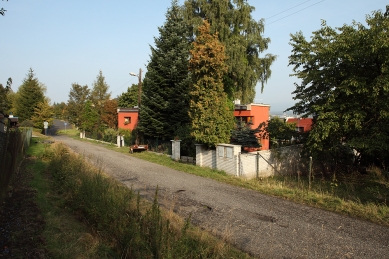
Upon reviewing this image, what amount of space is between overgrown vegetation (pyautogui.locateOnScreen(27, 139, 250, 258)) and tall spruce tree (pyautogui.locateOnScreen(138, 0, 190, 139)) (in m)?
15.8

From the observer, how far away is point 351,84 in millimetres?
11711

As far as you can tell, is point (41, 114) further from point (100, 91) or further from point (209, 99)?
point (209, 99)

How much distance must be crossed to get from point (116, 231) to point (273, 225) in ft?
11.9

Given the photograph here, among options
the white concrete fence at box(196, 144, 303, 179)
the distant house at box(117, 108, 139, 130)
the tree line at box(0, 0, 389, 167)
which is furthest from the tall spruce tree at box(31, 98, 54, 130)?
the white concrete fence at box(196, 144, 303, 179)

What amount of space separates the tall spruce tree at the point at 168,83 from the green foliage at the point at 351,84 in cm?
1038

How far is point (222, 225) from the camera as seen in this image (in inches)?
263

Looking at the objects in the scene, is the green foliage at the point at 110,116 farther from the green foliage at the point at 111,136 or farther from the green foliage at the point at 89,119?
the green foliage at the point at 111,136

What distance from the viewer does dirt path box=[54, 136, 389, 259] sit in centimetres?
541

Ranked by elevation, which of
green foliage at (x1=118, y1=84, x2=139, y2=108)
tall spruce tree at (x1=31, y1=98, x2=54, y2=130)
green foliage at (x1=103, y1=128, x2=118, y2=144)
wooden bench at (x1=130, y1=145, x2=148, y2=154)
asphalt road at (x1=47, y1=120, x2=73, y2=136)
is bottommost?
wooden bench at (x1=130, y1=145, x2=148, y2=154)

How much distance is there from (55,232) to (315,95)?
13.3 meters

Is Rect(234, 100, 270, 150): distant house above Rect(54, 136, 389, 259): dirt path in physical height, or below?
above

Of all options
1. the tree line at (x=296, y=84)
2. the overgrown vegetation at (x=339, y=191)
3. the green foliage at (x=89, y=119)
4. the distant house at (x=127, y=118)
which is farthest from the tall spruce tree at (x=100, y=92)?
the overgrown vegetation at (x=339, y=191)

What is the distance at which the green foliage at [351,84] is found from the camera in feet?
37.4

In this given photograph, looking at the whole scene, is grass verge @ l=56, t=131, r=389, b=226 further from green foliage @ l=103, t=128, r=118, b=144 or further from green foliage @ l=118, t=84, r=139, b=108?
green foliage @ l=118, t=84, r=139, b=108
